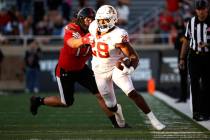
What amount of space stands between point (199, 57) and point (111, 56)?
5.73 ft

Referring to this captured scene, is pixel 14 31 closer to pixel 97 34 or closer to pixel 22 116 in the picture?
pixel 22 116

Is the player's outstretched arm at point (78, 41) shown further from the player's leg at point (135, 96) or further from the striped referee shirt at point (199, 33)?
the striped referee shirt at point (199, 33)

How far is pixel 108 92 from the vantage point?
8.33 meters

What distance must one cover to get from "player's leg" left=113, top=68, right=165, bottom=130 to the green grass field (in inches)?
4.8

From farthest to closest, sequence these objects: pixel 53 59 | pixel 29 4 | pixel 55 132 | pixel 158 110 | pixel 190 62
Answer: pixel 29 4
pixel 53 59
pixel 158 110
pixel 190 62
pixel 55 132

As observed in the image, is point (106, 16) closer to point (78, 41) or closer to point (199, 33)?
point (78, 41)

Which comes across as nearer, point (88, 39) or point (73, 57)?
point (88, 39)

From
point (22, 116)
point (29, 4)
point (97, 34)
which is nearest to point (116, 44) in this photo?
point (97, 34)

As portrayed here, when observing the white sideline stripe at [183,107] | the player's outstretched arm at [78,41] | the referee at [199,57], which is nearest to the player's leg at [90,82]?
the player's outstretched arm at [78,41]

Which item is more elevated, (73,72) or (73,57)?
(73,57)

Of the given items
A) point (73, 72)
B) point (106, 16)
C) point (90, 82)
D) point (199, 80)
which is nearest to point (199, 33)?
point (199, 80)

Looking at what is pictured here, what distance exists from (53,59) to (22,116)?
26.3ft

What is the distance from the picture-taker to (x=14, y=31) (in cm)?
1900

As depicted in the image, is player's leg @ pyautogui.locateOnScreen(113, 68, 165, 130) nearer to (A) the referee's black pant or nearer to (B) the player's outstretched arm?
(B) the player's outstretched arm
